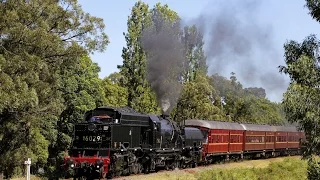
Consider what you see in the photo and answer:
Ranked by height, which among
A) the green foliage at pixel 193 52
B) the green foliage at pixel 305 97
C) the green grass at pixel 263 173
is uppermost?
the green foliage at pixel 193 52

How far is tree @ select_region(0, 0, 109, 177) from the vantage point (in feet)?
82.5

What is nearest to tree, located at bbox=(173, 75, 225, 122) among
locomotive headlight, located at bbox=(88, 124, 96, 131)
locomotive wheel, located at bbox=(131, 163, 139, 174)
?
locomotive wheel, located at bbox=(131, 163, 139, 174)

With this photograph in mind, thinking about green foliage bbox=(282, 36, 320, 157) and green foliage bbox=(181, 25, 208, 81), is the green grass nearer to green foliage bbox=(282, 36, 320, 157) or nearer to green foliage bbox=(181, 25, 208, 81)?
green foliage bbox=(282, 36, 320, 157)

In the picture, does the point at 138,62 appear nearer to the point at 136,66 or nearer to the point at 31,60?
the point at 136,66

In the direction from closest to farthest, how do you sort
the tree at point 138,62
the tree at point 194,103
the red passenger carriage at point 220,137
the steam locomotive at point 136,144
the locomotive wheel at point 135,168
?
the steam locomotive at point 136,144
the locomotive wheel at point 135,168
the red passenger carriage at point 220,137
the tree at point 138,62
the tree at point 194,103

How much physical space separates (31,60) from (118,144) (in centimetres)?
659

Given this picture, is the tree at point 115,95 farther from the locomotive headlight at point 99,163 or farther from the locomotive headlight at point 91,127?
the locomotive headlight at point 99,163

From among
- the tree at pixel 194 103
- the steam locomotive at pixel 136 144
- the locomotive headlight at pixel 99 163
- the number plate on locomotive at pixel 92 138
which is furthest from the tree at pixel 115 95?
the locomotive headlight at pixel 99 163

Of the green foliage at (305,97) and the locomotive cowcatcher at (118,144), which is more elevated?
the green foliage at (305,97)

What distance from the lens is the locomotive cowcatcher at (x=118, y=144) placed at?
24.3m

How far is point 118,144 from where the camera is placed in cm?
2542

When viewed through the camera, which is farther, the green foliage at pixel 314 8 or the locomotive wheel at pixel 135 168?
→ the locomotive wheel at pixel 135 168

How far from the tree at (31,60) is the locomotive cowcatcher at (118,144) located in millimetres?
3654

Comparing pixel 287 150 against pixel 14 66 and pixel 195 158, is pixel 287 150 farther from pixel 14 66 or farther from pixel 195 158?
pixel 14 66
